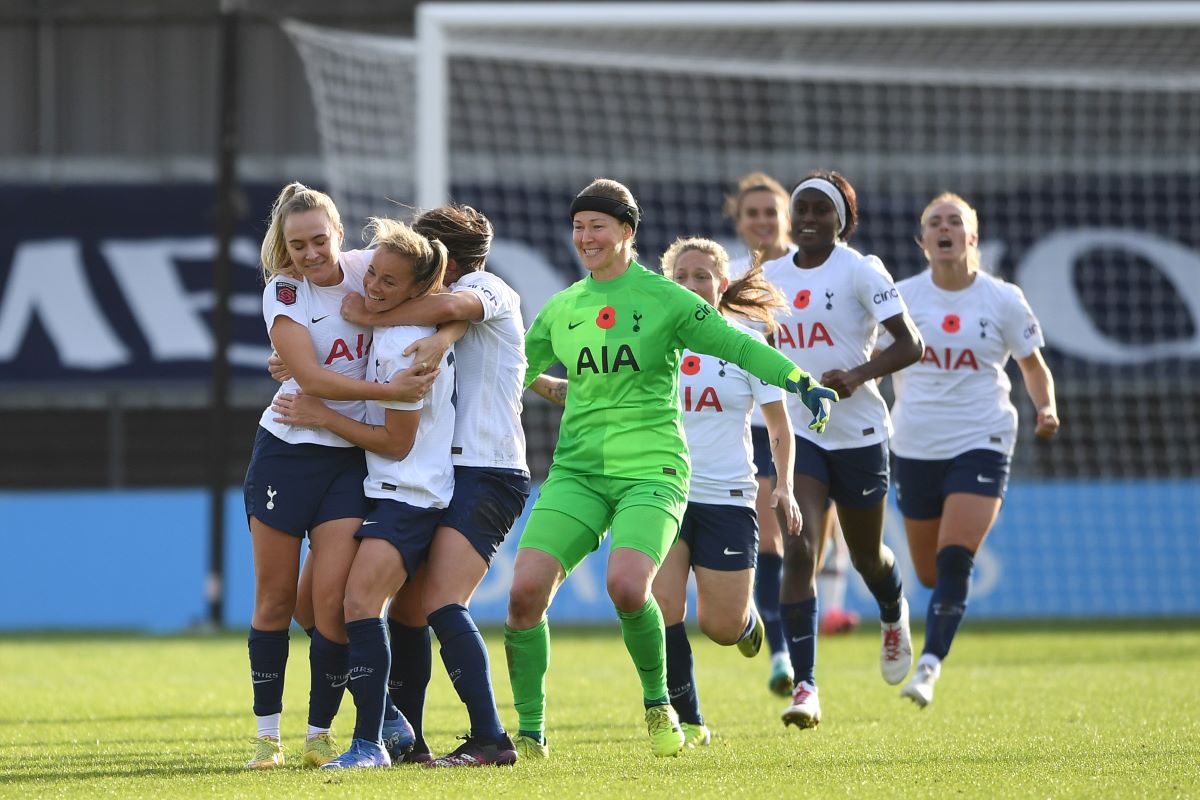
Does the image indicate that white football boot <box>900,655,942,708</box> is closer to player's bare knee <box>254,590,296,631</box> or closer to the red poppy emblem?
player's bare knee <box>254,590,296,631</box>

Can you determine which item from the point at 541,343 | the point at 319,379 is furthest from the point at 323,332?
the point at 541,343

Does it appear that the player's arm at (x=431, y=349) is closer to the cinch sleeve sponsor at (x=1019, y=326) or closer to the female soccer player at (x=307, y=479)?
the female soccer player at (x=307, y=479)

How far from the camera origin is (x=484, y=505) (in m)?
6.04

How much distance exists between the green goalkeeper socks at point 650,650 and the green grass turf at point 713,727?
25cm

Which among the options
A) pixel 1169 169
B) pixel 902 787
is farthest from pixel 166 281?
pixel 902 787

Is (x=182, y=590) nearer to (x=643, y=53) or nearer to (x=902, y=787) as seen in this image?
(x=643, y=53)

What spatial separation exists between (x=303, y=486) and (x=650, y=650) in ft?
4.52

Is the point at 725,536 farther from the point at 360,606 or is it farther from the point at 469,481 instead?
the point at 360,606

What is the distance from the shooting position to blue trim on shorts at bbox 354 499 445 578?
586 cm

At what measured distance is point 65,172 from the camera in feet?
70.0

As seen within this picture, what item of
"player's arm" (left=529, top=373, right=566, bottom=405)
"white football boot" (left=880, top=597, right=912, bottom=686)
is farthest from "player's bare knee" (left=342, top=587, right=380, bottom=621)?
"white football boot" (left=880, top=597, right=912, bottom=686)

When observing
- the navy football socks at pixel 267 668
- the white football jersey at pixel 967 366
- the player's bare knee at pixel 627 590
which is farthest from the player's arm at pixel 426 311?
the white football jersey at pixel 967 366

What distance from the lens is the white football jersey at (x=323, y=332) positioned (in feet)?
19.7

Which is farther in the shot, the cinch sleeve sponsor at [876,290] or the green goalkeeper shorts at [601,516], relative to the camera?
the cinch sleeve sponsor at [876,290]
